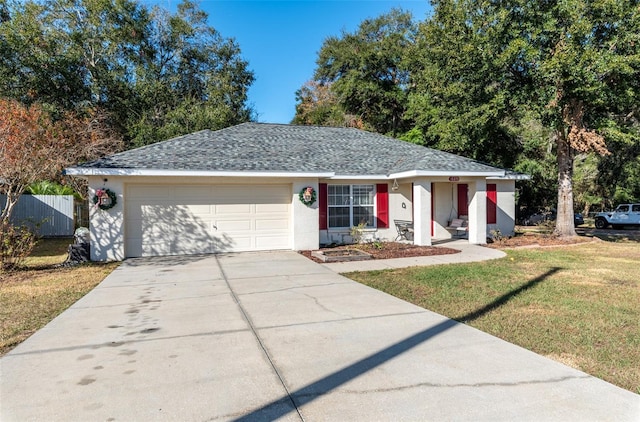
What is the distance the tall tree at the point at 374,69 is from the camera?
26734 mm

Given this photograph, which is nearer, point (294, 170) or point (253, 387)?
point (253, 387)

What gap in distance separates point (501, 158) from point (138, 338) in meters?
22.7

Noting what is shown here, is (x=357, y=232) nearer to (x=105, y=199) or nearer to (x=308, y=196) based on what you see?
(x=308, y=196)

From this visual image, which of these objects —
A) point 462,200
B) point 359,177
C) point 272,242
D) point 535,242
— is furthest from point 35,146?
point 535,242

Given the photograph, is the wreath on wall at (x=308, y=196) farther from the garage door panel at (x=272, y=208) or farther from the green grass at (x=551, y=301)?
the green grass at (x=551, y=301)

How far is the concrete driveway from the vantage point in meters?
3.04

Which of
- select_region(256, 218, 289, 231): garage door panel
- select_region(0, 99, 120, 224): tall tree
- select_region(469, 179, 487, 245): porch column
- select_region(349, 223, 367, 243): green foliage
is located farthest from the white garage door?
select_region(469, 179, 487, 245): porch column

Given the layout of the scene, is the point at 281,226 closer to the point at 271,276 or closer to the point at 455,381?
the point at 271,276

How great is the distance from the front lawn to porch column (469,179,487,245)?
38.5 ft

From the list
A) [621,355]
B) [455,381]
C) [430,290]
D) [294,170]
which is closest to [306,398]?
[455,381]

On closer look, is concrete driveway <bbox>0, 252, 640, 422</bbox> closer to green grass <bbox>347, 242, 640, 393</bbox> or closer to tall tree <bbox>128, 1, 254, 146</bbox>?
green grass <bbox>347, 242, 640, 393</bbox>

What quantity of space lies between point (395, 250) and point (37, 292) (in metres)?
9.25

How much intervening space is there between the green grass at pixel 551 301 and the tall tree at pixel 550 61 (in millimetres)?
5334

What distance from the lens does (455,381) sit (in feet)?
11.5
